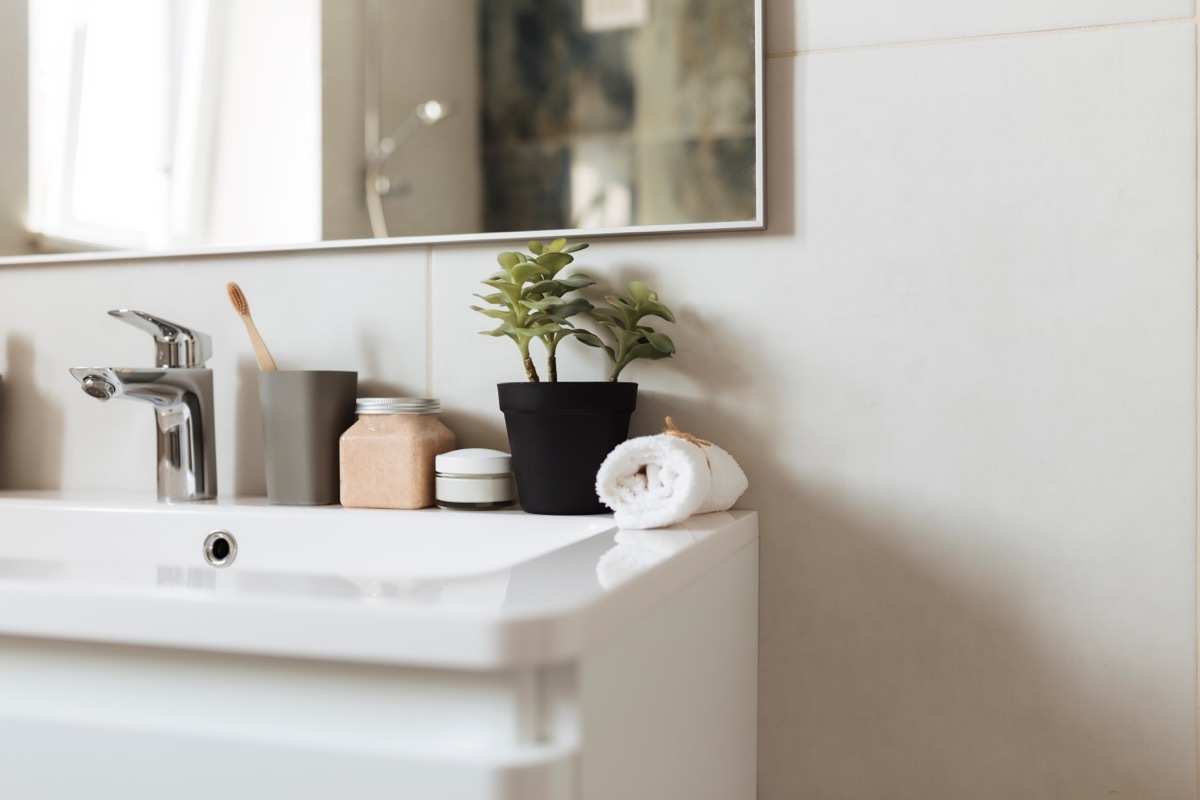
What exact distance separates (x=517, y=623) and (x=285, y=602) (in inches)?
4.9

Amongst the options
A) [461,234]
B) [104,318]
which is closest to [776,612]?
[461,234]

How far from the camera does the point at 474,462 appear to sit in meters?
0.93

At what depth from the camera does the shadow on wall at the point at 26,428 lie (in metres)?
1.18

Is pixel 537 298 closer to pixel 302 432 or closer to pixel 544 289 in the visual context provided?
pixel 544 289

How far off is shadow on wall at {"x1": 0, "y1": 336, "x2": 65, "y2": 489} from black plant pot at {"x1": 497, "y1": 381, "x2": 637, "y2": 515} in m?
0.64

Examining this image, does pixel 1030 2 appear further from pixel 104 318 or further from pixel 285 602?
pixel 104 318

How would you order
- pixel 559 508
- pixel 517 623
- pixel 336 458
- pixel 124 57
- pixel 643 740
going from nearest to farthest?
pixel 517 623 < pixel 643 740 < pixel 559 508 < pixel 336 458 < pixel 124 57

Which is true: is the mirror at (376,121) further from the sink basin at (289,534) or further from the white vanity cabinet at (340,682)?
the white vanity cabinet at (340,682)

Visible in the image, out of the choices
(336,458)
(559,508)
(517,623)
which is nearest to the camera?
(517,623)

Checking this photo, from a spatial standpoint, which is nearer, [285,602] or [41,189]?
[285,602]

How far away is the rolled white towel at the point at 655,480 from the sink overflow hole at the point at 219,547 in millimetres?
395

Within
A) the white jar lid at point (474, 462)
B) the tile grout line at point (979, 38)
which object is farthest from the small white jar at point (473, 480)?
the tile grout line at point (979, 38)

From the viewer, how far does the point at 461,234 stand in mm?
1024

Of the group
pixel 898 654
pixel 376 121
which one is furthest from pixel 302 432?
pixel 898 654
